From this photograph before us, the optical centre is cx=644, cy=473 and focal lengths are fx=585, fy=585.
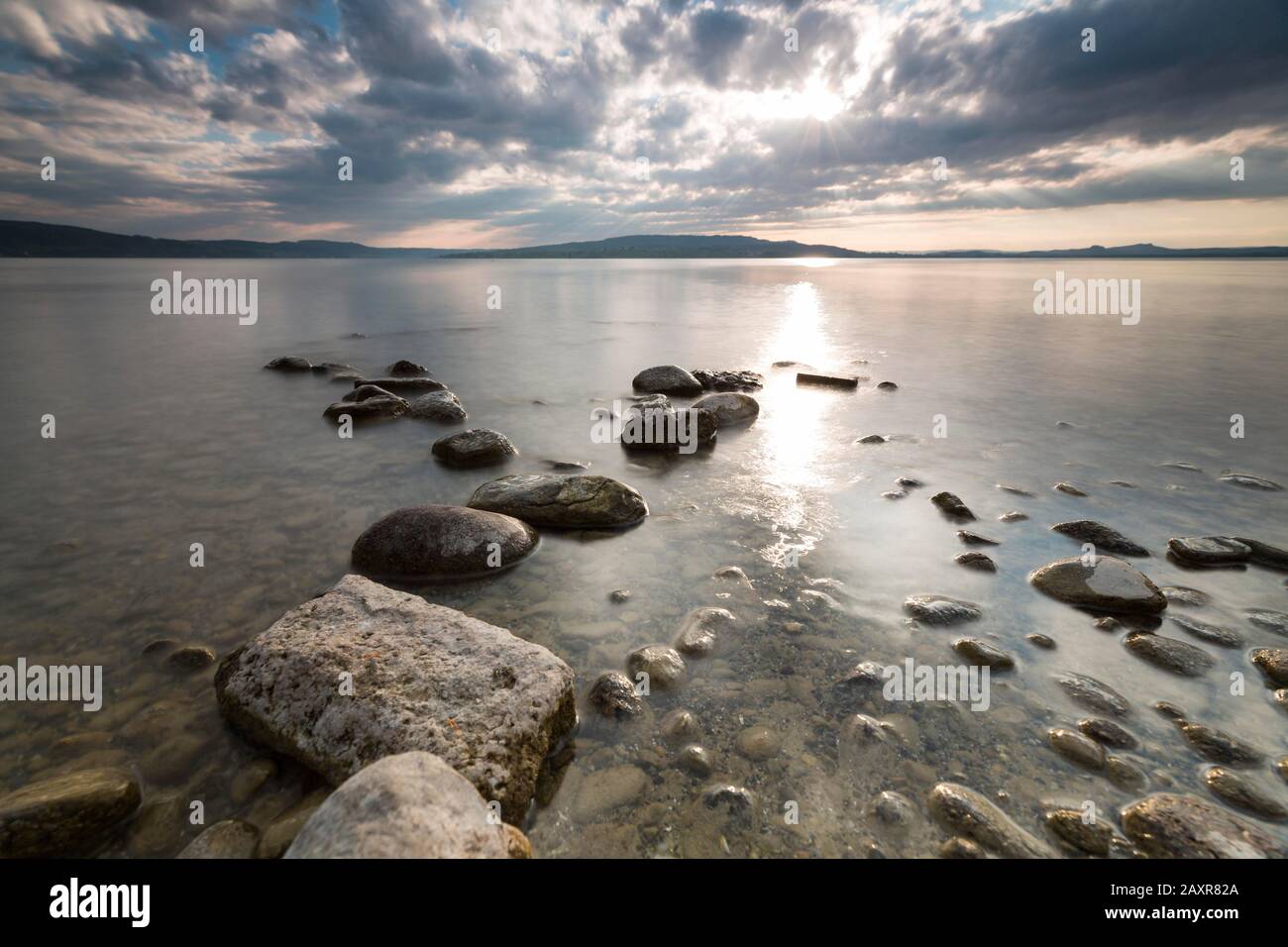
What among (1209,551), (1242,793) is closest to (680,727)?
(1242,793)

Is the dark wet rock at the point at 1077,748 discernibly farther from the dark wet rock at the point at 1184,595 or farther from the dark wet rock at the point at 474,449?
the dark wet rock at the point at 474,449

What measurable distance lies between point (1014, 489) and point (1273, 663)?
14.5ft

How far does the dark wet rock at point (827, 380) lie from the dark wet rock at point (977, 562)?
11.4 meters

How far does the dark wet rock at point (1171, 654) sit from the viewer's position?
189 inches

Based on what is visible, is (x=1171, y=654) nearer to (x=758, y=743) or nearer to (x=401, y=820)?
(x=758, y=743)

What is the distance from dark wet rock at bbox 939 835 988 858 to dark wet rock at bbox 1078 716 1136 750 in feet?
5.01

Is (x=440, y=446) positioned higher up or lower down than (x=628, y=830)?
higher up

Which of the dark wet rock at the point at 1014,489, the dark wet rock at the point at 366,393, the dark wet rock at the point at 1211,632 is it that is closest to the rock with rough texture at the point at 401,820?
the dark wet rock at the point at 1211,632

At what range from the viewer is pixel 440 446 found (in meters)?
10.7

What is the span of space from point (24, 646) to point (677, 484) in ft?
24.6

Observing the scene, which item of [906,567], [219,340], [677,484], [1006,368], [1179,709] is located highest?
[219,340]

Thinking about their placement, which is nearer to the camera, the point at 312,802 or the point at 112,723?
the point at 312,802

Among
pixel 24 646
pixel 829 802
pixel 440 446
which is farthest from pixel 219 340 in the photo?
pixel 829 802
